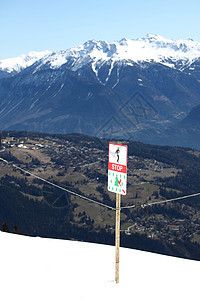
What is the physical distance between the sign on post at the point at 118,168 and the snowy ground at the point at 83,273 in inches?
182

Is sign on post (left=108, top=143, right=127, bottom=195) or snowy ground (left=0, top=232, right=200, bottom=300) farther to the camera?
sign on post (left=108, top=143, right=127, bottom=195)

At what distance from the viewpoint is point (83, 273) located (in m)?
19.1

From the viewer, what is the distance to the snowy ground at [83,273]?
16.2 m

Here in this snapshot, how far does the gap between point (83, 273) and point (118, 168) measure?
6.28m

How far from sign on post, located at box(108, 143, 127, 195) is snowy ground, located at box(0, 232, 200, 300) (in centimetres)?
463

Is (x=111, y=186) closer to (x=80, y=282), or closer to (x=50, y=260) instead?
(x=80, y=282)

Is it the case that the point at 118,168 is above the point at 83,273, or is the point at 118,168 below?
above

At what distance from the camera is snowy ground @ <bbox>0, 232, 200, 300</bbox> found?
16.2m

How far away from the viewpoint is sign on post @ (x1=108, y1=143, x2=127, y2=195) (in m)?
16.4

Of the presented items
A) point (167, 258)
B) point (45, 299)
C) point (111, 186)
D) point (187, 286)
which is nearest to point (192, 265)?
point (167, 258)

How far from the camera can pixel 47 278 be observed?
58.2 feet

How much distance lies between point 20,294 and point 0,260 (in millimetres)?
4417

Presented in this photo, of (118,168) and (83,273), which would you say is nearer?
(118,168)

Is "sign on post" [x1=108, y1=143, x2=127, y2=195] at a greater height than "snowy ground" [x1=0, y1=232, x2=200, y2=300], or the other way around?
"sign on post" [x1=108, y1=143, x2=127, y2=195]
